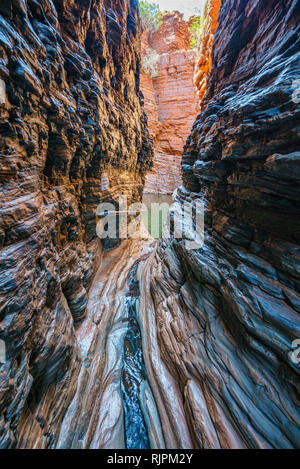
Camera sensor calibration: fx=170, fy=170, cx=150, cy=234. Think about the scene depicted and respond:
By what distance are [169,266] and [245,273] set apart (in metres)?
3.26

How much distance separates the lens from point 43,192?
3.52 meters

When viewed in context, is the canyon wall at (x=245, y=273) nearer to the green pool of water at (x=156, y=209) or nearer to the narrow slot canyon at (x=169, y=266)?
the narrow slot canyon at (x=169, y=266)

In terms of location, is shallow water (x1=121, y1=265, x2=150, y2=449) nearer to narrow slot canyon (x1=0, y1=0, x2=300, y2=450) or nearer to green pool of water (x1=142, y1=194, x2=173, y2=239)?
narrow slot canyon (x1=0, y1=0, x2=300, y2=450)

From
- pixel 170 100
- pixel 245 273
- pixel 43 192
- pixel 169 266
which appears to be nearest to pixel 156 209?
pixel 169 266

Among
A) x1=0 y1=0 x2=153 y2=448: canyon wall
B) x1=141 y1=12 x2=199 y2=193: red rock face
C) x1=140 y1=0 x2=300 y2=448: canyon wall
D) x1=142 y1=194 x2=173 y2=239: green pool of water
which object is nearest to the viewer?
x1=0 y1=0 x2=153 y2=448: canyon wall

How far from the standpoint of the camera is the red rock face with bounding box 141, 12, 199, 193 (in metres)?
19.0

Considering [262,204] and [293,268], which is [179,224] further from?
[293,268]

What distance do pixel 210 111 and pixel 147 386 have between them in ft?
23.9

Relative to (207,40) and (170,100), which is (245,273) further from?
(170,100)

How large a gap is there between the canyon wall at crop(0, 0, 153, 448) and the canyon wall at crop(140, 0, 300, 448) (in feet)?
7.56

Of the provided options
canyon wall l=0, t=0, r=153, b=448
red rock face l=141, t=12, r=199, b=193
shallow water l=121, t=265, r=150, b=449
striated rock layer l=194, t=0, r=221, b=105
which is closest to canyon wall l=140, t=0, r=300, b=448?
shallow water l=121, t=265, r=150, b=449

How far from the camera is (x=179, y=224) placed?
5949 mm

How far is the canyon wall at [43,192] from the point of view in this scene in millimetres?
2279

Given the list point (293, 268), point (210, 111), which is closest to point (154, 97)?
point (210, 111)
